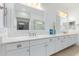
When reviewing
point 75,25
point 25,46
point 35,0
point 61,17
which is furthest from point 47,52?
point 75,25

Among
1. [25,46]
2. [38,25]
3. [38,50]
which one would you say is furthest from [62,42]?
[25,46]

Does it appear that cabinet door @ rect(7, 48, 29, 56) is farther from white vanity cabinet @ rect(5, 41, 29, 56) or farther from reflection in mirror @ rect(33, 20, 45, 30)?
reflection in mirror @ rect(33, 20, 45, 30)

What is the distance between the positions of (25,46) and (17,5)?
1339 millimetres

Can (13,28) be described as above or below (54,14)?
below

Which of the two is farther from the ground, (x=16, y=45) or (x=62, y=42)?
(x=16, y=45)

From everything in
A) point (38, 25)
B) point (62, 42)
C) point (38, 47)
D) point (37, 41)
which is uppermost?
Answer: point (38, 25)

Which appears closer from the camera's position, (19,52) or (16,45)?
(16,45)

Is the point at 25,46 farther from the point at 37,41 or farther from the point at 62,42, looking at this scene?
the point at 62,42

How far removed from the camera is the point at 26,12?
138 inches

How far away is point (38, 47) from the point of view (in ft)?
9.00

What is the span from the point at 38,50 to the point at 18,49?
0.69 m

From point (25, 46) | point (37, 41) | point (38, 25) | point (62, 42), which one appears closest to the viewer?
point (25, 46)

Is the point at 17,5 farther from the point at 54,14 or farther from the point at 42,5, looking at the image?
the point at 54,14

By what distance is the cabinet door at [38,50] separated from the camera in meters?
2.54
